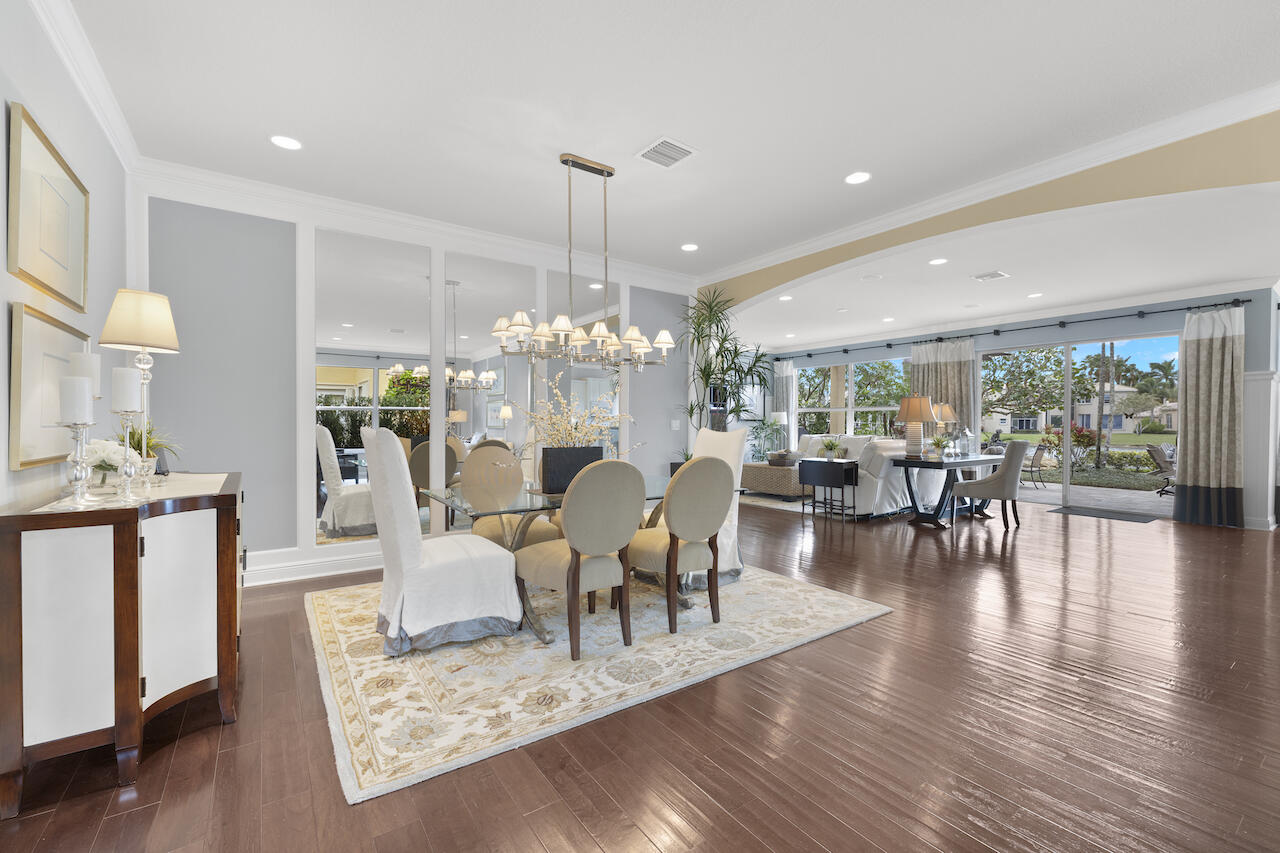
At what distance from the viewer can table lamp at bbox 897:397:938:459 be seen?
638cm

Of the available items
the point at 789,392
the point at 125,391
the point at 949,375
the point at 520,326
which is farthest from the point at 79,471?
the point at 789,392

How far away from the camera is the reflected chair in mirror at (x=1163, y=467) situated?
7184mm

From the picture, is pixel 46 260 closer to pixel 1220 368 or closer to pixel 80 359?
pixel 80 359

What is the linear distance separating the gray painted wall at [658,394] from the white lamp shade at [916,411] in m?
2.51

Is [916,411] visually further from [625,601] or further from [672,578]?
[625,601]

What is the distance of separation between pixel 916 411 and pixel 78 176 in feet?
22.9

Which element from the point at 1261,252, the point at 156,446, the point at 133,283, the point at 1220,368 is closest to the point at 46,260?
the point at 156,446

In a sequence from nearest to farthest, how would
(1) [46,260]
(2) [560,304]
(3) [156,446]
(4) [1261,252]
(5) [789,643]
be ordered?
(1) [46,260] → (3) [156,446] → (5) [789,643] → (4) [1261,252] → (2) [560,304]

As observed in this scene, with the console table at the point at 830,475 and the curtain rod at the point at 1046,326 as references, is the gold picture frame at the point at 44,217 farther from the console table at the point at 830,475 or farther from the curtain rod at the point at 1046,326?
the curtain rod at the point at 1046,326

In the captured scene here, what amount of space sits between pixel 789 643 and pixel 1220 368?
23.6 feet

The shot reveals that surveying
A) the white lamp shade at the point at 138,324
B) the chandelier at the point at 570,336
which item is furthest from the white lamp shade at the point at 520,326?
the white lamp shade at the point at 138,324

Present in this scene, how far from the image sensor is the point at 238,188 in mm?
3951

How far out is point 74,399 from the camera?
185 centimetres

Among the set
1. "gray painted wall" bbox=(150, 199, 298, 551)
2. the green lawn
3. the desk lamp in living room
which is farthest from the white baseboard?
the green lawn
